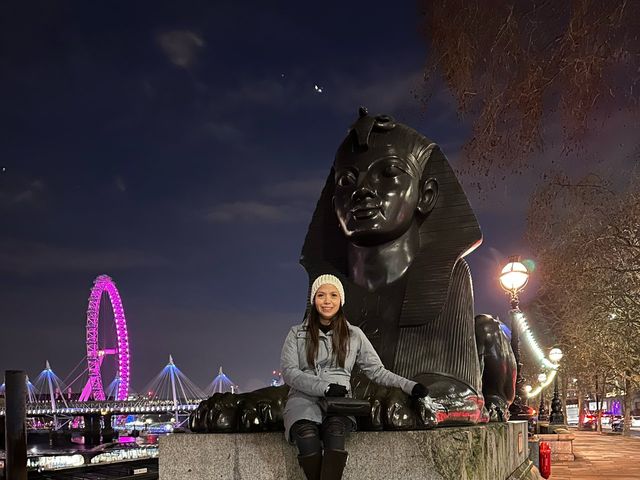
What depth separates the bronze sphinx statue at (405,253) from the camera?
13.4ft

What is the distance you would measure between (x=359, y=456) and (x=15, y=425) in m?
11.0

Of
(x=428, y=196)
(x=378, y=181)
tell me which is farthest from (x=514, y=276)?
(x=378, y=181)

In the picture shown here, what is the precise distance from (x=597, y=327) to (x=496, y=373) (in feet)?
66.9

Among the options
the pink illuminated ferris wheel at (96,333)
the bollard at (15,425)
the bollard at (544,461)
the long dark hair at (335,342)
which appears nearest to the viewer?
the long dark hair at (335,342)

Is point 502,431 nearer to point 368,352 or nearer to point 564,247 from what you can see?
point 368,352

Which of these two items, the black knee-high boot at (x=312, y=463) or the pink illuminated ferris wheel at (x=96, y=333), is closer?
the black knee-high boot at (x=312, y=463)

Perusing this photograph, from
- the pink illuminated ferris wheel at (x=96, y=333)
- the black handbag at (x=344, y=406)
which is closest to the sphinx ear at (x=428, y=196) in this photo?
the black handbag at (x=344, y=406)

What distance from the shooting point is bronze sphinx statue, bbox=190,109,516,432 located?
407cm

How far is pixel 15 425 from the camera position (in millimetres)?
12500

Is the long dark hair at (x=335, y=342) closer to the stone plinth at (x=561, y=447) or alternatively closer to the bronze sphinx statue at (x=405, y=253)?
the bronze sphinx statue at (x=405, y=253)

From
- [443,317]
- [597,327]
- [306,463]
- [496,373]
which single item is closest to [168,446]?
[306,463]

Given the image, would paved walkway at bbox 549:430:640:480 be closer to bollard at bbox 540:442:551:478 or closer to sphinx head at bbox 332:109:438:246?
bollard at bbox 540:442:551:478

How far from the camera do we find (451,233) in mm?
4551

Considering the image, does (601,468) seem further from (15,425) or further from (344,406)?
(344,406)
